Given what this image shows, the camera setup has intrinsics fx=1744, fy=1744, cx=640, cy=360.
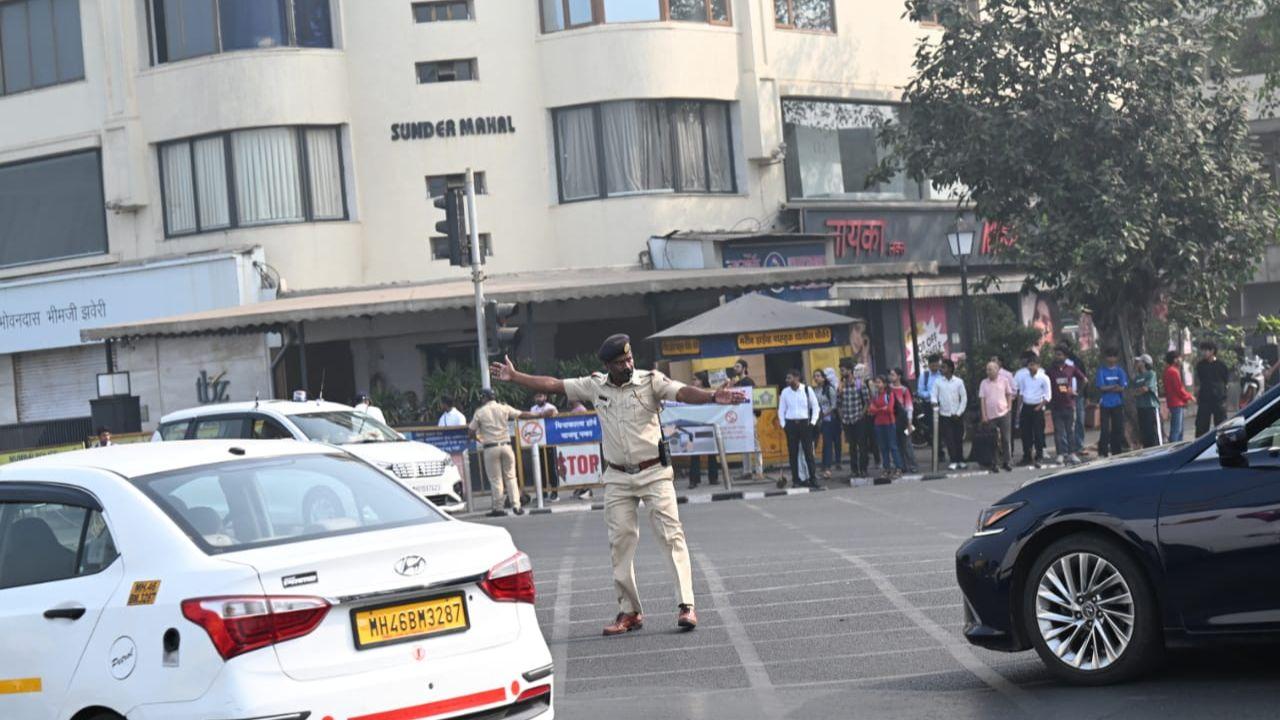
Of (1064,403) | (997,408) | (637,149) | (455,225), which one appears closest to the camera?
(455,225)

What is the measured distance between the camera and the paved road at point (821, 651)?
805 centimetres

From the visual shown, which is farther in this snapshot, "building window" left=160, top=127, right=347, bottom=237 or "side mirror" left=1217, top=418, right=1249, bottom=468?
"building window" left=160, top=127, right=347, bottom=237

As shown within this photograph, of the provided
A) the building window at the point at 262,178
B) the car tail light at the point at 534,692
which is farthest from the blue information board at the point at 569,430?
the car tail light at the point at 534,692

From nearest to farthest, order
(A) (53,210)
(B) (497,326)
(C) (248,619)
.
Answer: (C) (248,619) → (B) (497,326) → (A) (53,210)

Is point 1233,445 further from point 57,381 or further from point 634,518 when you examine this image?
point 57,381

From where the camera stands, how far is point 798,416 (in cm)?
2528

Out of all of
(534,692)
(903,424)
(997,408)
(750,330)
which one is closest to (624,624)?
(534,692)

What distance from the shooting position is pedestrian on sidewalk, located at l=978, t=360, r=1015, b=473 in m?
25.6

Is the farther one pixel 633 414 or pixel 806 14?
pixel 806 14

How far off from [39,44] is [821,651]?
94.9ft

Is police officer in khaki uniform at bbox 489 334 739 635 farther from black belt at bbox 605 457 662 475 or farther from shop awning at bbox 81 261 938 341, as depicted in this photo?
shop awning at bbox 81 261 938 341

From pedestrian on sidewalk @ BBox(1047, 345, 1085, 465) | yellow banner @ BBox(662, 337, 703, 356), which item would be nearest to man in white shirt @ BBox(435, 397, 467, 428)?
yellow banner @ BBox(662, 337, 703, 356)

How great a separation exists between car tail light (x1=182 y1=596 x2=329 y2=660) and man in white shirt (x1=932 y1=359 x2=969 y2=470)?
2078 cm

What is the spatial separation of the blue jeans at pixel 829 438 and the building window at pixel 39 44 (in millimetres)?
16819
